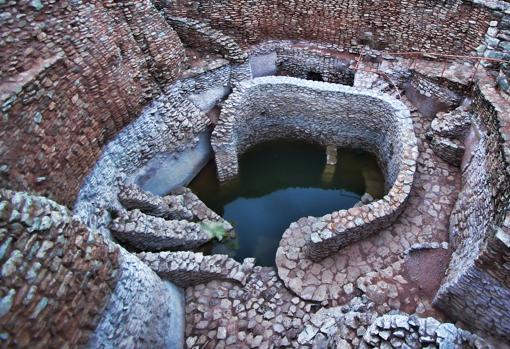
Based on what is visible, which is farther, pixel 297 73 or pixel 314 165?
pixel 297 73

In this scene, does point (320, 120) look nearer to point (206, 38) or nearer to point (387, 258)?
point (206, 38)

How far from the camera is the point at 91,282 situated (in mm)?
4281

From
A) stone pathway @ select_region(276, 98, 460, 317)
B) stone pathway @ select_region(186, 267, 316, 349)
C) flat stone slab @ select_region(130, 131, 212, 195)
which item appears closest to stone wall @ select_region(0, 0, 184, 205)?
flat stone slab @ select_region(130, 131, 212, 195)

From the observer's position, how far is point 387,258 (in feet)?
23.5

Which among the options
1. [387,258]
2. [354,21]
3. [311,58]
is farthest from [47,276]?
[354,21]

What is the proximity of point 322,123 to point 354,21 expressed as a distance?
293cm

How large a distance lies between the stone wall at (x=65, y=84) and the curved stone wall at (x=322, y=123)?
2279 mm

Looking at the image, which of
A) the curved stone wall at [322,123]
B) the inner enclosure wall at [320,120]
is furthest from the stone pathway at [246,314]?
the inner enclosure wall at [320,120]

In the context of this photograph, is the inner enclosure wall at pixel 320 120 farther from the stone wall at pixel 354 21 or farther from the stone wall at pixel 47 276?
the stone wall at pixel 47 276

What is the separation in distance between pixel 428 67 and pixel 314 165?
3.73 metres

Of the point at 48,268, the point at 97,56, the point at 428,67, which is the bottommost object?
the point at 428,67

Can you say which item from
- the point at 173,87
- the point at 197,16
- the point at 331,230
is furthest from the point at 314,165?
the point at 197,16

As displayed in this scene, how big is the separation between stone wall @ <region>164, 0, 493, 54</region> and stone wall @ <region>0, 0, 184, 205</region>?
8.57 ft

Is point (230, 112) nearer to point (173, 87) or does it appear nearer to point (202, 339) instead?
point (173, 87)
